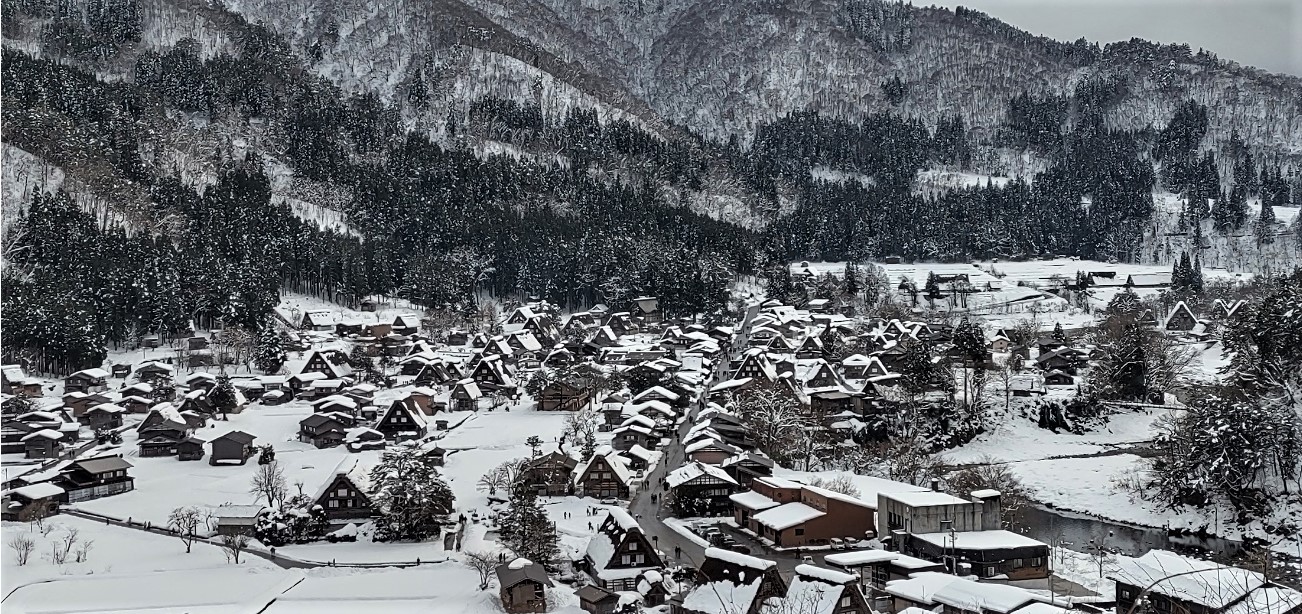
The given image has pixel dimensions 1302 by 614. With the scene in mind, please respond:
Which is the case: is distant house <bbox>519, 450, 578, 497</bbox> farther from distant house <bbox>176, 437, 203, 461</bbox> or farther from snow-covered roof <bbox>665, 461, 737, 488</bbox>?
distant house <bbox>176, 437, 203, 461</bbox>

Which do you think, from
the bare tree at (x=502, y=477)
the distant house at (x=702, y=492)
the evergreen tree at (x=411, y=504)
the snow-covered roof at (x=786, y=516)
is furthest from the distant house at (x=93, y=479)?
the snow-covered roof at (x=786, y=516)

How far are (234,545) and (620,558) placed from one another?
9.85 m

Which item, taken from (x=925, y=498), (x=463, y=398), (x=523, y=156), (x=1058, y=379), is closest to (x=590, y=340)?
(x=463, y=398)

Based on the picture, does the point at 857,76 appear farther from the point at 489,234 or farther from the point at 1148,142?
the point at 489,234

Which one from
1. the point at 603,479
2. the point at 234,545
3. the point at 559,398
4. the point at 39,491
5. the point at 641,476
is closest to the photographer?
the point at 234,545

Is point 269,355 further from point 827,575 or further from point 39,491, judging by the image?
point 827,575

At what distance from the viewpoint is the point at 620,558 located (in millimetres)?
24781

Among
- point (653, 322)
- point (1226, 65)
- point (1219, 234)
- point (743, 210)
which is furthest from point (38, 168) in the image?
point (1226, 65)

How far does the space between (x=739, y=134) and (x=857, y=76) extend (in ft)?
86.2

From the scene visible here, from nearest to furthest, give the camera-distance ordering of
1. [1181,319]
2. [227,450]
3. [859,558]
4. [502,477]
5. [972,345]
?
[859,558] → [502,477] → [227,450] → [972,345] → [1181,319]

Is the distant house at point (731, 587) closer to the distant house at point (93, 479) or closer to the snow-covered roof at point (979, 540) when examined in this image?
the snow-covered roof at point (979, 540)

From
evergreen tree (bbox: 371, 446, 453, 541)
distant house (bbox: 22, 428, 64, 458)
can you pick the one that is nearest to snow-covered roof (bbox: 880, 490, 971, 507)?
evergreen tree (bbox: 371, 446, 453, 541)

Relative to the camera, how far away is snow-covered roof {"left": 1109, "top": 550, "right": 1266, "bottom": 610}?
19797 mm

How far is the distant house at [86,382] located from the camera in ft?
156
